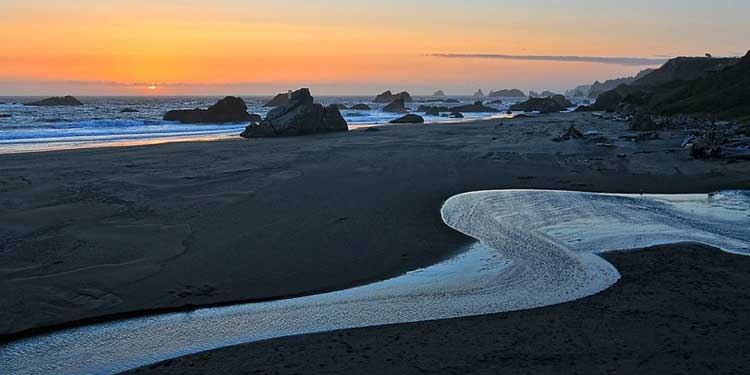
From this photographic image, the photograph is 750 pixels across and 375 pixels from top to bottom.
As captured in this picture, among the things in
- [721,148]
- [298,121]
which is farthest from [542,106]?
[721,148]

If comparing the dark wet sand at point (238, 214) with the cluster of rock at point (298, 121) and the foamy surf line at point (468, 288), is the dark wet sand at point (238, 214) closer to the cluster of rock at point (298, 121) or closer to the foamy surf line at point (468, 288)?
the foamy surf line at point (468, 288)

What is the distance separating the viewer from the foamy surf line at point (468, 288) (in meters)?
5.55

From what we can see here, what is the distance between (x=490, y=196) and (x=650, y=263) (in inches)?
231

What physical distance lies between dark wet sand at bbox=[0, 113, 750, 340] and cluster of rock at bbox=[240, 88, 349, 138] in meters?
10.7

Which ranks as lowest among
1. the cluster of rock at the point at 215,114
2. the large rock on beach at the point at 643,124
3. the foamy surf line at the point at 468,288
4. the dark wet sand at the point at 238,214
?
the foamy surf line at the point at 468,288

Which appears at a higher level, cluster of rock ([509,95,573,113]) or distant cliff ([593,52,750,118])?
distant cliff ([593,52,750,118])

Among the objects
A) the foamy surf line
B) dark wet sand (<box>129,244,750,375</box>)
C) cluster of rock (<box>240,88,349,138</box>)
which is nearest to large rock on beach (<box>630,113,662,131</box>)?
cluster of rock (<box>240,88,349,138</box>)

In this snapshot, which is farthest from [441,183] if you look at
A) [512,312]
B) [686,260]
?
[512,312]

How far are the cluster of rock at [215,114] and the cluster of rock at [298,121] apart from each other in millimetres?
15512

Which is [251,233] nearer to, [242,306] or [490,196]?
[242,306]

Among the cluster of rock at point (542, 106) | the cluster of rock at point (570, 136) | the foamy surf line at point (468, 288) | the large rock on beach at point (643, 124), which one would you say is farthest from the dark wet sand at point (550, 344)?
the cluster of rock at point (542, 106)

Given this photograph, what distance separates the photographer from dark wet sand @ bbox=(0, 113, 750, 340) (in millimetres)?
7098

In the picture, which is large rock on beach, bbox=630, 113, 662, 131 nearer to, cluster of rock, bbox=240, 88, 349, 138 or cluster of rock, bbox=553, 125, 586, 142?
cluster of rock, bbox=553, 125, 586, 142

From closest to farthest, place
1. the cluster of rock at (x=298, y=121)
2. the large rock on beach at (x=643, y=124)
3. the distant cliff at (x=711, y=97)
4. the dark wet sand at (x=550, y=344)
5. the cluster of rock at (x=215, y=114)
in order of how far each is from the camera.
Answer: the dark wet sand at (x=550, y=344) → the large rock on beach at (x=643, y=124) → the cluster of rock at (x=298, y=121) → the distant cliff at (x=711, y=97) → the cluster of rock at (x=215, y=114)
